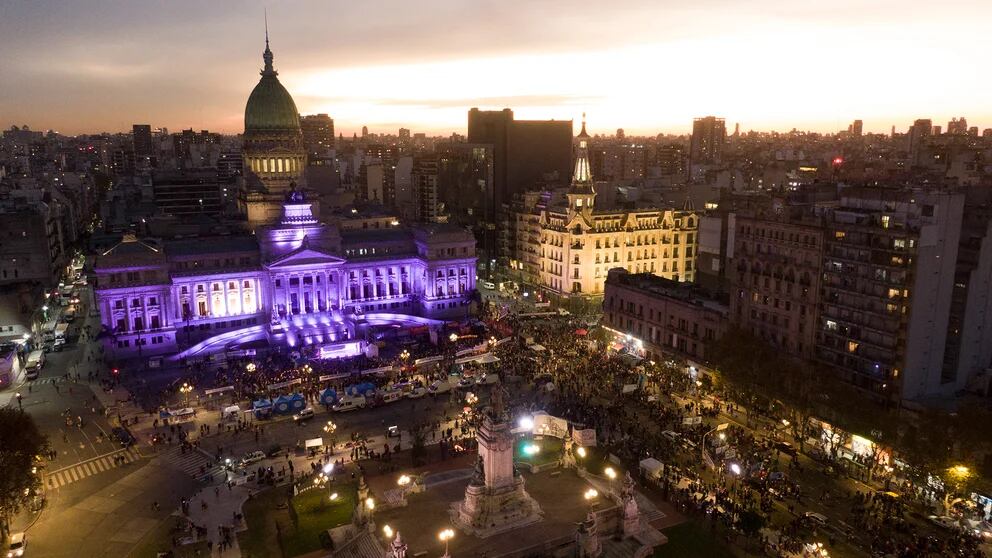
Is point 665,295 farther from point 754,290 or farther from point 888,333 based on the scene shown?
point 888,333

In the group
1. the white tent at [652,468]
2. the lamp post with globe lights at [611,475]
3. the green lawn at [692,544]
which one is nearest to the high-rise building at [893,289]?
the white tent at [652,468]

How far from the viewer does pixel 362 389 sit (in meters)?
71.5

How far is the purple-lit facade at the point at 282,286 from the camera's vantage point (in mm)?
88312

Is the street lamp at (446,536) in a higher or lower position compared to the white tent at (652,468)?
higher

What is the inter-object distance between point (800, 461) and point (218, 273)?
236 ft

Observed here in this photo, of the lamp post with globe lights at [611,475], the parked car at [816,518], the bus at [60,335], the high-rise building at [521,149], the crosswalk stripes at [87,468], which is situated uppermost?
the high-rise building at [521,149]

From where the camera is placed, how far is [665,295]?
83250 mm

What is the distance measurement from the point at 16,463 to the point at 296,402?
24077 mm

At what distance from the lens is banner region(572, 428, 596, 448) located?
6041cm

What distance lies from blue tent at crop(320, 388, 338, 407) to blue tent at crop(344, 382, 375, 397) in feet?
4.37

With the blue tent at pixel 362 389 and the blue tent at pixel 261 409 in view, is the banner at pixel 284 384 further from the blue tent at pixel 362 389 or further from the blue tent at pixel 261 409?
the blue tent at pixel 362 389

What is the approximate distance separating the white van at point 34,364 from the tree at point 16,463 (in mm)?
31116

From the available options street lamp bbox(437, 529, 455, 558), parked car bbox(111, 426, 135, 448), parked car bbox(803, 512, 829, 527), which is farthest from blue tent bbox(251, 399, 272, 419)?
parked car bbox(803, 512, 829, 527)

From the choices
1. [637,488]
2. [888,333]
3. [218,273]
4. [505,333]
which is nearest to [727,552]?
[637,488]
